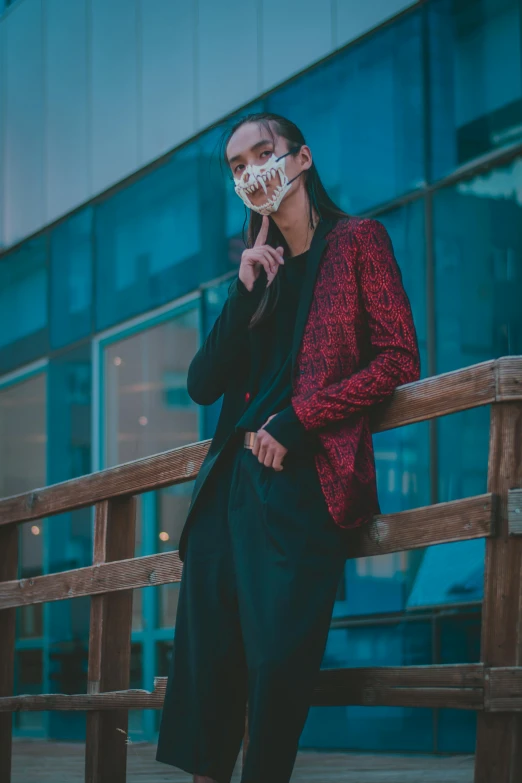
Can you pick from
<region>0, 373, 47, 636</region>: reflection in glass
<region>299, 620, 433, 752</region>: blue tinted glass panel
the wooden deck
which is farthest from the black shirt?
<region>0, 373, 47, 636</region>: reflection in glass

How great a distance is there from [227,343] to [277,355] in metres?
0.15

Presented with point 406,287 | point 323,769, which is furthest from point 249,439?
point 406,287

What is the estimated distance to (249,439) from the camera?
11.4ft

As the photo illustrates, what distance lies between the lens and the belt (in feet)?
11.4

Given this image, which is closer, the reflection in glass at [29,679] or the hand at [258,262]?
the hand at [258,262]

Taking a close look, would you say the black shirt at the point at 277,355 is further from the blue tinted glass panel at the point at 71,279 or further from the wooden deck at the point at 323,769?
the blue tinted glass panel at the point at 71,279

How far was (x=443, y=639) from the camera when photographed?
775 cm

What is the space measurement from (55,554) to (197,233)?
11.6 ft

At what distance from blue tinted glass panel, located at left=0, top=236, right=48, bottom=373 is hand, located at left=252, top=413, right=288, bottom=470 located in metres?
9.39

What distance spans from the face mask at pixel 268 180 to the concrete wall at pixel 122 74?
5.16 metres

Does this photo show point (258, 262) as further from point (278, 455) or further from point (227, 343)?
point (278, 455)

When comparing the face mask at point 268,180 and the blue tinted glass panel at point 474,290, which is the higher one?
the blue tinted glass panel at point 474,290

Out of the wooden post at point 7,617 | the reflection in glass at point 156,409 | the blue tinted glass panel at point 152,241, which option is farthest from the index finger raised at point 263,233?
the reflection in glass at point 156,409

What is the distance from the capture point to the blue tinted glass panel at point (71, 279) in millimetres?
11898
